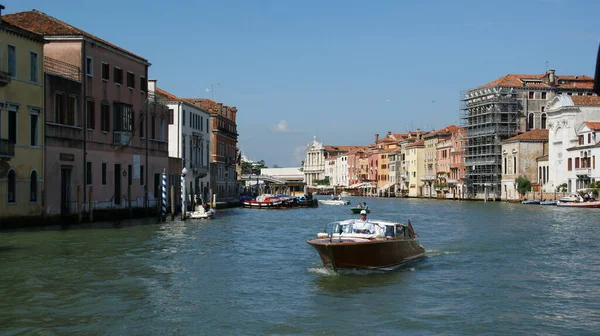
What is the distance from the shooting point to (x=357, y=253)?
56.9 ft

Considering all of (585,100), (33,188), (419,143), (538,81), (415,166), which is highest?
(538,81)

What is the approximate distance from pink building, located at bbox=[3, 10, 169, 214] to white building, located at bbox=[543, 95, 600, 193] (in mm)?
44158

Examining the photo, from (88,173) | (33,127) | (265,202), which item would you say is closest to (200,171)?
(265,202)

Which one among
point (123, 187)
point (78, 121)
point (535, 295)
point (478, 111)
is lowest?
point (535, 295)

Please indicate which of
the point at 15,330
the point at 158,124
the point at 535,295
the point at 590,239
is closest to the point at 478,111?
the point at 158,124

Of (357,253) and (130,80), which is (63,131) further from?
(357,253)

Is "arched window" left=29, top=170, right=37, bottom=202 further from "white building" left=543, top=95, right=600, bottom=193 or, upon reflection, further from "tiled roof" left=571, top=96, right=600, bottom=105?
"tiled roof" left=571, top=96, right=600, bottom=105

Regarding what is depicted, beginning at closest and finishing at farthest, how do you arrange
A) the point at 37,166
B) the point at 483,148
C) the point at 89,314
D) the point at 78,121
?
the point at 89,314 < the point at 37,166 < the point at 78,121 < the point at 483,148

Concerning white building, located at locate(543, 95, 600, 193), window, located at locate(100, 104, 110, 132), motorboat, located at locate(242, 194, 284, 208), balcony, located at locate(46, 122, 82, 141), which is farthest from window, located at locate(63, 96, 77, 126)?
white building, located at locate(543, 95, 600, 193)

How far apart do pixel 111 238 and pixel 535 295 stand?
14.2m

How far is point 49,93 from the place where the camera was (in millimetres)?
28203

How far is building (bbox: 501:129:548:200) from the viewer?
7956 cm

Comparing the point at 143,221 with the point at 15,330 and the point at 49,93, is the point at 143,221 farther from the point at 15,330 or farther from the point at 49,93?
the point at 15,330

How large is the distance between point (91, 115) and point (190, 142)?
20.6 meters
